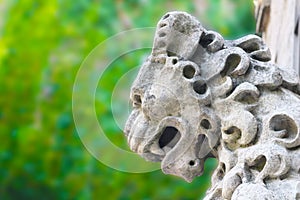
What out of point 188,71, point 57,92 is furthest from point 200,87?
point 57,92

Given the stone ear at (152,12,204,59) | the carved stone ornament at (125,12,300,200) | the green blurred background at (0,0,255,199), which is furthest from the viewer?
the green blurred background at (0,0,255,199)

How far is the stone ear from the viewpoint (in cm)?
140

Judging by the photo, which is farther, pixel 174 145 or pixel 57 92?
pixel 57 92

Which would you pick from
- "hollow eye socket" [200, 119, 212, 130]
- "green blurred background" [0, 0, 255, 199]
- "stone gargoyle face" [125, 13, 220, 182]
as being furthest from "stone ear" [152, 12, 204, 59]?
"green blurred background" [0, 0, 255, 199]

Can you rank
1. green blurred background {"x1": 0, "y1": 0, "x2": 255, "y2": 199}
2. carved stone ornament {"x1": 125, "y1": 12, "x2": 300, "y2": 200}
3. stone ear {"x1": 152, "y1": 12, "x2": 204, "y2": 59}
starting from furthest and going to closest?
green blurred background {"x1": 0, "y1": 0, "x2": 255, "y2": 199} → stone ear {"x1": 152, "y1": 12, "x2": 204, "y2": 59} → carved stone ornament {"x1": 125, "y1": 12, "x2": 300, "y2": 200}

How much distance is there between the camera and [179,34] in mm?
1409

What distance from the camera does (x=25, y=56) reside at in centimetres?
624

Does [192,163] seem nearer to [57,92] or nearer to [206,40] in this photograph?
[206,40]

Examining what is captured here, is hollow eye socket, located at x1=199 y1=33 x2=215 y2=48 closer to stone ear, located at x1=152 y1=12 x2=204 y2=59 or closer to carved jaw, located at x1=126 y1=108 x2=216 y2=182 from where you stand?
stone ear, located at x1=152 y1=12 x2=204 y2=59

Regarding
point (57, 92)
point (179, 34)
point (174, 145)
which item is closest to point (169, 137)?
point (174, 145)

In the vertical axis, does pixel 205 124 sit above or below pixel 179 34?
below

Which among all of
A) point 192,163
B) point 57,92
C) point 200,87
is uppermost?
point 57,92

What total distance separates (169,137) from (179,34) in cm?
16

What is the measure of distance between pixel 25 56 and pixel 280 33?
4.24 metres
